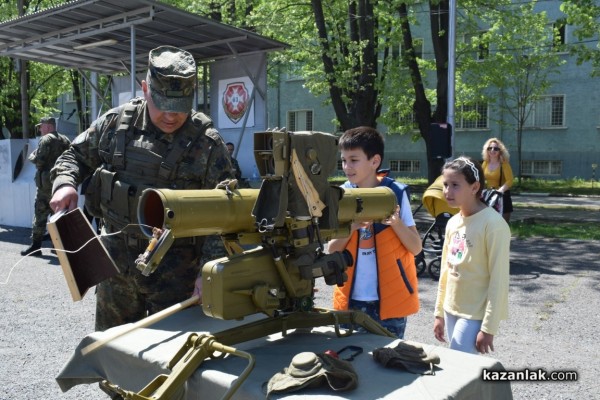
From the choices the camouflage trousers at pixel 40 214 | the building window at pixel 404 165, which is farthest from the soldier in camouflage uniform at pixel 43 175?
the building window at pixel 404 165

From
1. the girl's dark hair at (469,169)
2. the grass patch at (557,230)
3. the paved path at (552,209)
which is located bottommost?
the paved path at (552,209)

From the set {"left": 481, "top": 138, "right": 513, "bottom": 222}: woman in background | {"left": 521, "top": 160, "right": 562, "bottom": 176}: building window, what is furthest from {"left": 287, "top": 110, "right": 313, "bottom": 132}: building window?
{"left": 481, "top": 138, "right": 513, "bottom": 222}: woman in background

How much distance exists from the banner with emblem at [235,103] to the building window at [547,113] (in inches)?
863

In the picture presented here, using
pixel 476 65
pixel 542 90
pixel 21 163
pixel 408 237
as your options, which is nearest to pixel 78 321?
pixel 408 237

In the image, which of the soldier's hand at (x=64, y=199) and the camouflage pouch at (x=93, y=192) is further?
the camouflage pouch at (x=93, y=192)

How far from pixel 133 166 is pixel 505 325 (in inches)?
160

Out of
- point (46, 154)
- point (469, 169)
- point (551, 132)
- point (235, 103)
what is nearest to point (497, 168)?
point (235, 103)

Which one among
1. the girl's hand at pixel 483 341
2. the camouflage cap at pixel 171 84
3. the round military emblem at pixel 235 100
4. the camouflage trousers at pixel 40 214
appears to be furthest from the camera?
the round military emblem at pixel 235 100

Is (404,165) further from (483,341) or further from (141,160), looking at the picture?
(141,160)

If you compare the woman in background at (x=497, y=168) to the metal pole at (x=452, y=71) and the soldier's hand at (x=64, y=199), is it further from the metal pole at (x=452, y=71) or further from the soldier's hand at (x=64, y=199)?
the soldier's hand at (x=64, y=199)

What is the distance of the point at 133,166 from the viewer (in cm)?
291

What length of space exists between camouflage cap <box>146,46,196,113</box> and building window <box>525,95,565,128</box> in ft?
98.8

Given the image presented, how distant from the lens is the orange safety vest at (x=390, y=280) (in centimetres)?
307

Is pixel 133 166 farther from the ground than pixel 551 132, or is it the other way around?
pixel 551 132
